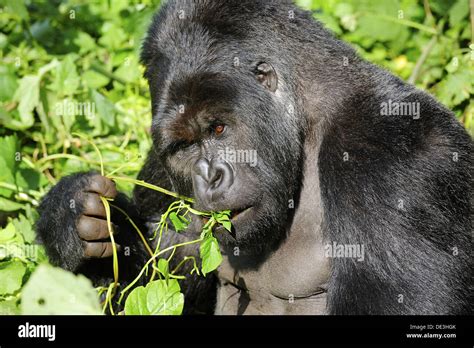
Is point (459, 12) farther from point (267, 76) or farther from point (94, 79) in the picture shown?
point (267, 76)

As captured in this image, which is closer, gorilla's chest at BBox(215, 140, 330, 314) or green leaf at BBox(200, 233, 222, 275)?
green leaf at BBox(200, 233, 222, 275)

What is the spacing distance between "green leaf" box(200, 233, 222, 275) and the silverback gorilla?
17 centimetres

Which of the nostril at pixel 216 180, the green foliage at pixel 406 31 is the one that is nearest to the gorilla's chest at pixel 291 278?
the nostril at pixel 216 180

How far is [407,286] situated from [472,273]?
0.51m

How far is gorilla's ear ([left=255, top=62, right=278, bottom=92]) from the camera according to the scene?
17.2 feet

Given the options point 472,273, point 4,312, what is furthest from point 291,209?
point 4,312

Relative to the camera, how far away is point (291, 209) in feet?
18.4

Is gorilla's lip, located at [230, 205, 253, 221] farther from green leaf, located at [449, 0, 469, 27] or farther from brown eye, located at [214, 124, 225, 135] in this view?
green leaf, located at [449, 0, 469, 27]

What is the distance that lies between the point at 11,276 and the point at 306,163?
7.21ft

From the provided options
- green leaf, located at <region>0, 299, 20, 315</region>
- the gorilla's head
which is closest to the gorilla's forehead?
the gorilla's head

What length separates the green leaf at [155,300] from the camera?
4.83 m

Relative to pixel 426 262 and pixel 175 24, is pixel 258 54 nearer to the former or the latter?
pixel 175 24

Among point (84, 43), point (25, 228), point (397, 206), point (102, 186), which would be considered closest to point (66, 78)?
point (84, 43)

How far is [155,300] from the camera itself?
487 centimetres
